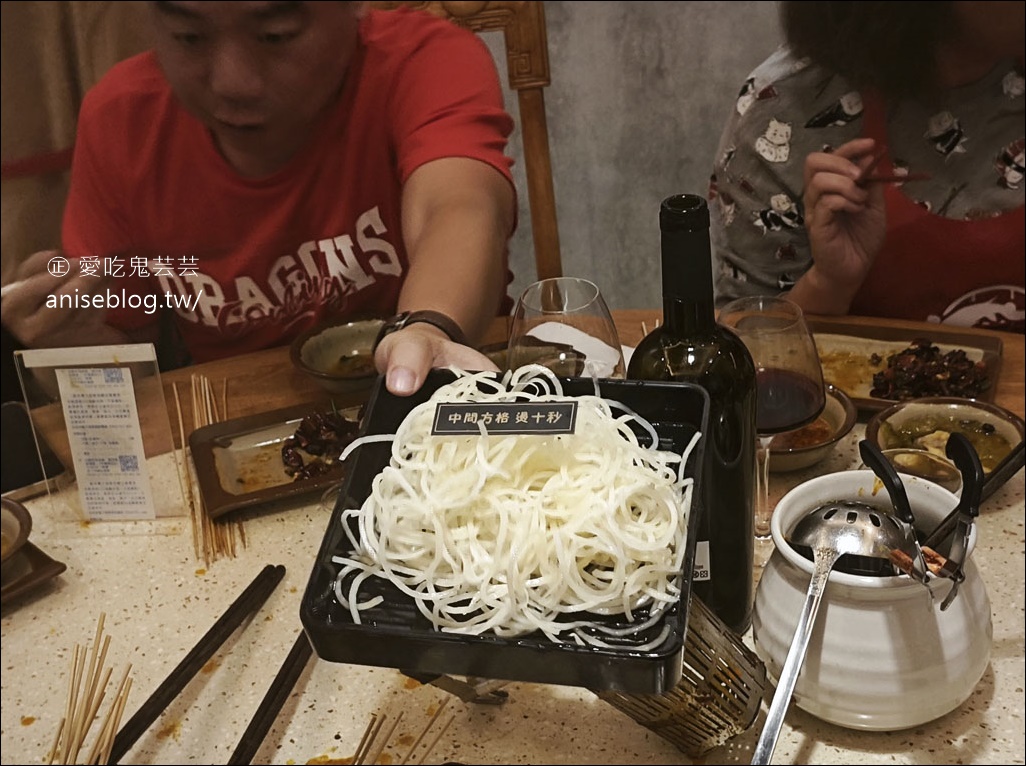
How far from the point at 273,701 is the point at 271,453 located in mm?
319

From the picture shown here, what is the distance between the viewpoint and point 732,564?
752 millimetres

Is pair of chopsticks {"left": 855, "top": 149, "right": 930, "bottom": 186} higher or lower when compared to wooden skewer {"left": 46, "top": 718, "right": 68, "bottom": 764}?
higher

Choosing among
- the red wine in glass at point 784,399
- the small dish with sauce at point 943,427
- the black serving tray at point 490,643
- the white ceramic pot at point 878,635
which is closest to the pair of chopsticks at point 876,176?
the small dish with sauce at point 943,427

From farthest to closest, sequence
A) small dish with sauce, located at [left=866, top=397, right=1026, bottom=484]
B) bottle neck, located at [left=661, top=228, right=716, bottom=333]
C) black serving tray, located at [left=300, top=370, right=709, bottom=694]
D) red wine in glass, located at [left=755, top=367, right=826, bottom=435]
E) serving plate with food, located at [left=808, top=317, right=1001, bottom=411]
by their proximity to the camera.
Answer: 1. serving plate with food, located at [left=808, top=317, right=1001, bottom=411]
2. small dish with sauce, located at [left=866, top=397, right=1026, bottom=484]
3. red wine in glass, located at [left=755, top=367, right=826, bottom=435]
4. bottle neck, located at [left=661, top=228, right=716, bottom=333]
5. black serving tray, located at [left=300, top=370, right=709, bottom=694]

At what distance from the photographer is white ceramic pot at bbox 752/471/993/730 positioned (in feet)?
2.10

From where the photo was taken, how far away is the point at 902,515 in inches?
26.0

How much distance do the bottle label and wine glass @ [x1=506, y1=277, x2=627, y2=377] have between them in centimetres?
15

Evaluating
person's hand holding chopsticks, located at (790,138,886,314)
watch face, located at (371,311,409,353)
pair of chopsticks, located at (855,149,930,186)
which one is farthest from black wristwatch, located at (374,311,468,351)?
pair of chopsticks, located at (855,149,930,186)

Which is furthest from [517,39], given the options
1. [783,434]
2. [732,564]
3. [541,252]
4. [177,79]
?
[732,564]

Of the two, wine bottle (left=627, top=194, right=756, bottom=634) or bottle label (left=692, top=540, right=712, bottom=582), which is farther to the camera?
bottle label (left=692, top=540, right=712, bottom=582)

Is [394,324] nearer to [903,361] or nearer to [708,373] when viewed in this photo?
[708,373]

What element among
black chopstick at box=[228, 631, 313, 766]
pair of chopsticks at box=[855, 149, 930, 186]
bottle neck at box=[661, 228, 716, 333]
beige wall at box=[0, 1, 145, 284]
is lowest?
black chopstick at box=[228, 631, 313, 766]

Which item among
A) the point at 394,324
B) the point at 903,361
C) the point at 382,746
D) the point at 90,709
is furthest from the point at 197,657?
the point at 903,361

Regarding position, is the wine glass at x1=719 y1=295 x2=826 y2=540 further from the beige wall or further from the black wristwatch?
the beige wall
